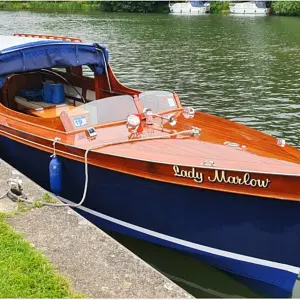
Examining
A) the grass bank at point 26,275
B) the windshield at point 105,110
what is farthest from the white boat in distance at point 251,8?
the grass bank at point 26,275

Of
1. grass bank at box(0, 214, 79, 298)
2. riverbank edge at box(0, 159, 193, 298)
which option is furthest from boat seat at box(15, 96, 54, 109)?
grass bank at box(0, 214, 79, 298)

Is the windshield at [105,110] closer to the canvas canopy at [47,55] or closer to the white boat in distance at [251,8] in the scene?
the canvas canopy at [47,55]

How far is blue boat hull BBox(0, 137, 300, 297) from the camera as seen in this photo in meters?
6.18

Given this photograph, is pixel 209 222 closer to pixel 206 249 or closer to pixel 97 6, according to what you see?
pixel 206 249

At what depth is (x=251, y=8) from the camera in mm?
56188

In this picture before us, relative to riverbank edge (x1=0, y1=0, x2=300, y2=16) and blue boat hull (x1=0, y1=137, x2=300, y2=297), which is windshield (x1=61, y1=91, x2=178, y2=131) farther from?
riverbank edge (x1=0, y1=0, x2=300, y2=16)

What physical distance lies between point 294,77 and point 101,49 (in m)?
12.7

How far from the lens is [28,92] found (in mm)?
10523

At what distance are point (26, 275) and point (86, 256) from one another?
0.72 meters

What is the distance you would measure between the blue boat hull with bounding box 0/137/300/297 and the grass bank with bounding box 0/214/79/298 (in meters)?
1.78

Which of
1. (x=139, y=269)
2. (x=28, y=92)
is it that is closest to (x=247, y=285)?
(x=139, y=269)

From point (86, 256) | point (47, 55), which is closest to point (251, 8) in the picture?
point (47, 55)

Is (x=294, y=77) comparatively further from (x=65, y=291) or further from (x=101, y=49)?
(x=65, y=291)

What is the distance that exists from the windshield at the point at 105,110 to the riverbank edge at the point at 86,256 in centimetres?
139
